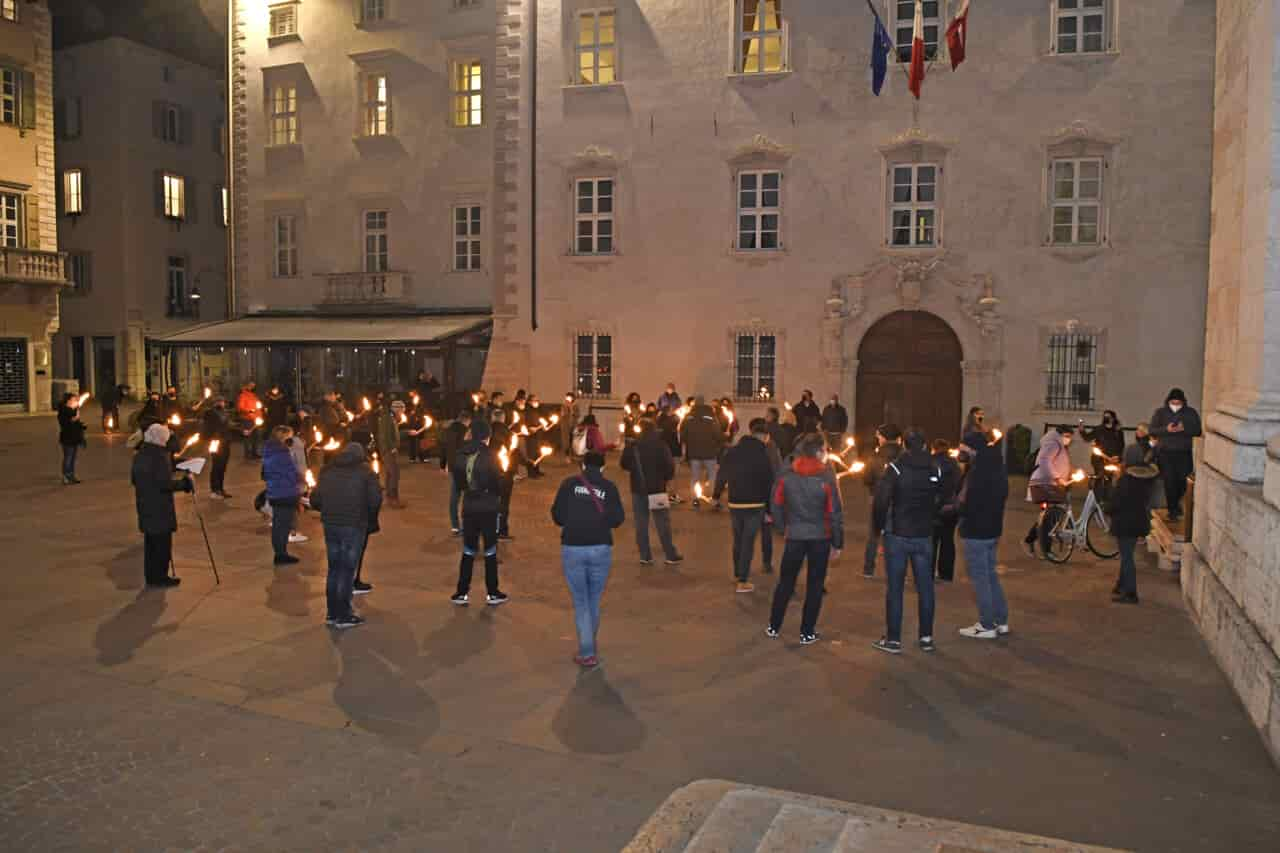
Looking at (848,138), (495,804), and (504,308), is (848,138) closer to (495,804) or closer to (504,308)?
(504,308)

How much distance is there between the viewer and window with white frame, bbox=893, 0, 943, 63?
72.4ft

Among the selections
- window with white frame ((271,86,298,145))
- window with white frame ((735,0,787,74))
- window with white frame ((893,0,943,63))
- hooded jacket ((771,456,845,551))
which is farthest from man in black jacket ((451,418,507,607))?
window with white frame ((271,86,298,145))

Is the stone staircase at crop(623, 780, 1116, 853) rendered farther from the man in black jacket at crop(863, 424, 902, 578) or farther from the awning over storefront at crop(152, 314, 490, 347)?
the awning over storefront at crop(152, 314, 490, 347)

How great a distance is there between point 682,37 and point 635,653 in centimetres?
1832

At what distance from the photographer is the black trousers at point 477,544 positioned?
396 inches

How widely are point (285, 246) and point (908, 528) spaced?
25.0 meters

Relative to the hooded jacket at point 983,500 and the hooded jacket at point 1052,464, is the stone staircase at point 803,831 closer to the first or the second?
the hooded jacket at point 983,500

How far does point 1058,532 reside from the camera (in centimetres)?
1293

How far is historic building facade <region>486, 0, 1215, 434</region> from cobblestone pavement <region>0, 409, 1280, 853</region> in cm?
1102

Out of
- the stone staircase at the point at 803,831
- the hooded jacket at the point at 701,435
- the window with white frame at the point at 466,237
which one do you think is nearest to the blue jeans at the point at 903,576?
the stone staircase at the point at 803,831

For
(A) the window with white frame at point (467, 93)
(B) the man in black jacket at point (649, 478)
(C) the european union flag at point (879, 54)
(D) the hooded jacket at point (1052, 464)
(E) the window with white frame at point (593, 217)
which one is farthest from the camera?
(A) the window with white frame at point (467, 93)

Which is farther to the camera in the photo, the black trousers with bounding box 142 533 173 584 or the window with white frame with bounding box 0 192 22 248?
the window with white frame with bounding box 0 192 22 248

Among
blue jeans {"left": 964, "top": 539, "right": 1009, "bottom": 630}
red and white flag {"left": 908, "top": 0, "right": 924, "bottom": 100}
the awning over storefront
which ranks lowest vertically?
blue jeans {"left": 964, "top": 539, "right": 1009, "bottom": 630}

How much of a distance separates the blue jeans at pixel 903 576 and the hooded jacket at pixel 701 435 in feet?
21.5
